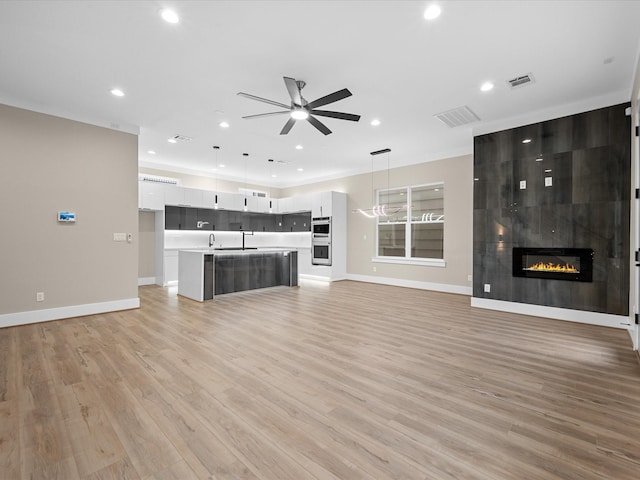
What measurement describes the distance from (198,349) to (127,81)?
11.2 feet

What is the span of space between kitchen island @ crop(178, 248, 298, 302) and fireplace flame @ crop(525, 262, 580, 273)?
4762 mm

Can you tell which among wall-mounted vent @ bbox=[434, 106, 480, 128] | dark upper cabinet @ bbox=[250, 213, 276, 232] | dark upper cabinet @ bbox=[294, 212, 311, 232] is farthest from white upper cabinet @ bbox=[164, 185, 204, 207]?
wall-mounted vent @ bbox=[434, 106, 480, 128]

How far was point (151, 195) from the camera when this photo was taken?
7.62m

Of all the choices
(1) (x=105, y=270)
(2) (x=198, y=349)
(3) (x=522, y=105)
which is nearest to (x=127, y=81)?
(1) (x=105, y=270)

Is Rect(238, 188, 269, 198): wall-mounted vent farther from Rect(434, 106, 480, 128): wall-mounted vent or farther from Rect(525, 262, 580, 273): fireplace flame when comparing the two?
Rect(525, 262, 580, 273): fireplace flame

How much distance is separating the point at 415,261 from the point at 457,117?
141 inches

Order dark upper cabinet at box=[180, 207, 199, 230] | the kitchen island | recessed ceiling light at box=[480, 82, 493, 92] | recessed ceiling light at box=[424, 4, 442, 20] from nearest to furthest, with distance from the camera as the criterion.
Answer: recessed ceiling light at box=[424, 4, 442, 20] → recessed ceiling light at box=[480, 82, 493, 92] → the kitchen island → dark upper cabinet at box=[180, 207, 199, 230]

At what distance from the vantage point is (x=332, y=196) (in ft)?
28.6

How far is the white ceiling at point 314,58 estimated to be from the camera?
273cm

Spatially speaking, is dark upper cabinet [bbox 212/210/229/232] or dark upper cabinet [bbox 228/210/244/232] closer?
dark upper cabinet [bbox 212/210/229/232]

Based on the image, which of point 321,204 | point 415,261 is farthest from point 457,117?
point 321,204

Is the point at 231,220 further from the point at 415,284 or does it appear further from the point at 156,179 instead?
the point at 415,284

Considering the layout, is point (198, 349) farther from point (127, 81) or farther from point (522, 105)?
point (522, 105)

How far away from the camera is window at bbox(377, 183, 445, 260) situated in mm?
7484
